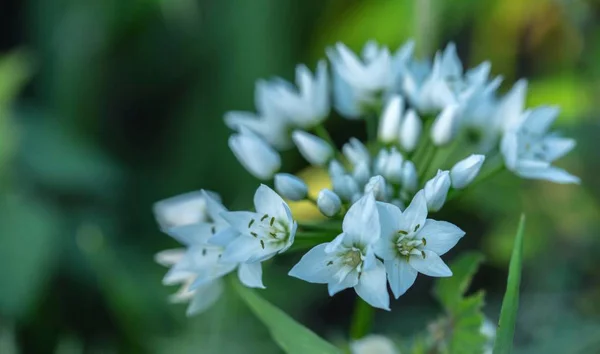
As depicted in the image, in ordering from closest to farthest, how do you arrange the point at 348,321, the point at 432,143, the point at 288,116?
the point at 432,143 → the point at 288,116 → the point at 348,321

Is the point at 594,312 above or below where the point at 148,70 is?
below

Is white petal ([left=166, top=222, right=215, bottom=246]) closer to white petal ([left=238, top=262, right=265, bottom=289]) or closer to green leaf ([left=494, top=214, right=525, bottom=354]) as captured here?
white petal ([left=238, top=262, right=265, bottom=289])

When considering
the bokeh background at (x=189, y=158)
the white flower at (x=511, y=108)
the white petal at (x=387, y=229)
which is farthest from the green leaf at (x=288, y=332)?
the bokeh background at (x=189, y=158)

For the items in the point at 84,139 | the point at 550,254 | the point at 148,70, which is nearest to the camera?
the point at 550,254

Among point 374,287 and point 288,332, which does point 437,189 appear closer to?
point 374,287

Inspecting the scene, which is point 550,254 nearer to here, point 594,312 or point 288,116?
point 594,312

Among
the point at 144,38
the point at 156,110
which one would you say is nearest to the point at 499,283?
the point at 156,110
